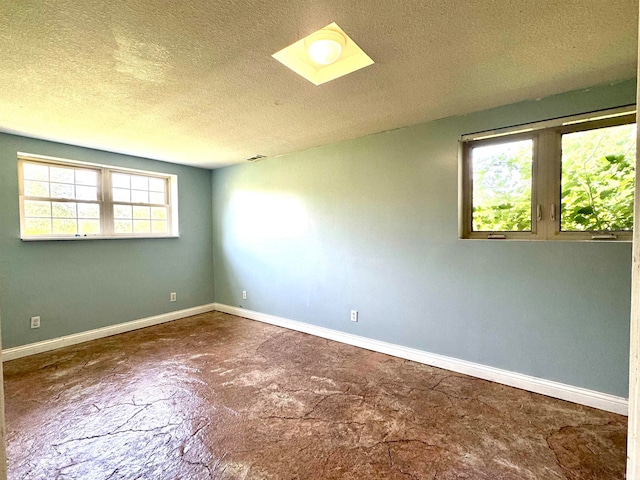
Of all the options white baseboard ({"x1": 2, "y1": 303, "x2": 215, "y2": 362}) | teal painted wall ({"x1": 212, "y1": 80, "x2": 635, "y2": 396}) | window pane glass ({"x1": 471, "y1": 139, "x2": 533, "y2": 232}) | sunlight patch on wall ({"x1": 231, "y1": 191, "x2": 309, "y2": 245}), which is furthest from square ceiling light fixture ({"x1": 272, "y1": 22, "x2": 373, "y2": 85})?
white baseboard ({"x1": 2, "y1": 303, "x2": 215, "y2": 362})

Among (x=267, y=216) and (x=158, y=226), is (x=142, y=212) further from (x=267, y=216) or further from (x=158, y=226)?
(x=267, y=216)

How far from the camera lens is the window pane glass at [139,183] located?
13.1 ft

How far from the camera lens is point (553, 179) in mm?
2332

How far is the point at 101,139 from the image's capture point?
3178 mm

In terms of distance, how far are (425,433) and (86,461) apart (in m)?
2.02

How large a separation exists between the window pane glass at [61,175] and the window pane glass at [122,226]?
2.15 ft

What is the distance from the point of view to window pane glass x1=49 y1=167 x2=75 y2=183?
3.32 metres

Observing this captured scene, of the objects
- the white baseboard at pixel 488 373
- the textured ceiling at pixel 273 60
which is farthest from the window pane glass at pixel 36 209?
the white baseboard at pixel 488 373

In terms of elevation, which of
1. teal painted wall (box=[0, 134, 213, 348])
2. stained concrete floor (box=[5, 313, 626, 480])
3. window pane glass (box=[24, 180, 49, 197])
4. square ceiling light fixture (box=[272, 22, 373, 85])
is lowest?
stained concrete floor (box=[5, 313, 626, 480])

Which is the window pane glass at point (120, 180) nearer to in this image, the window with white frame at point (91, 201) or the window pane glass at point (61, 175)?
the window with white frame at point (91, 201)

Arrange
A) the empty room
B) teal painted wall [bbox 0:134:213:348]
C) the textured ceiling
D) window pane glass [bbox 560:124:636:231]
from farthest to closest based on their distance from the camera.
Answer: teal painted wall [bbox 0:134:213:348], window pane glass [bbox 560:124:636:231], the empty room, the textured ceiling

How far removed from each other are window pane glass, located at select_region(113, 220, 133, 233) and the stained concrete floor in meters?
1.56

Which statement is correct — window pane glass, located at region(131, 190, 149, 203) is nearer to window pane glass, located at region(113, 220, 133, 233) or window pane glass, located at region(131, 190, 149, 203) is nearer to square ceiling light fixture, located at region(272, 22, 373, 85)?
window pane glass, located at region(113, 220, 133, 233)

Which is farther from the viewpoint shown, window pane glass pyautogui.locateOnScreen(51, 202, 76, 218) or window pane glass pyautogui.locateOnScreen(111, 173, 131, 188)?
window pane glass pyautogui.locateOnScreen(111, 173, 131, 188)
